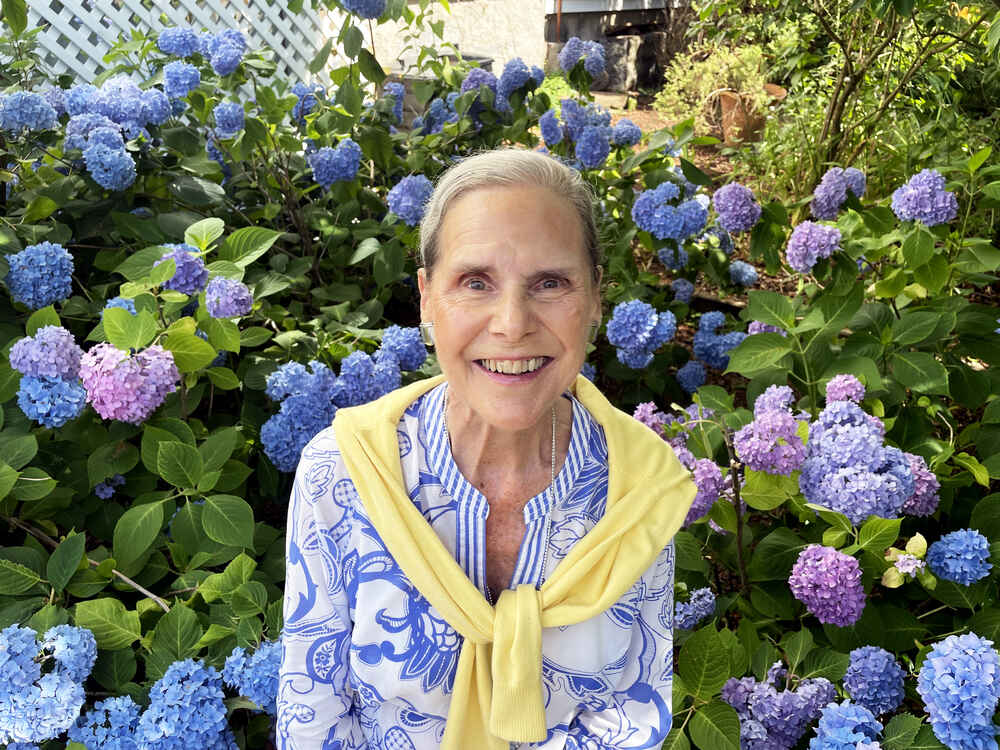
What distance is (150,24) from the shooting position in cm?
375

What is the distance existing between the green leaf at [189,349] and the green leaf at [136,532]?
0.32m

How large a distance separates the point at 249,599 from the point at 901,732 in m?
1.23

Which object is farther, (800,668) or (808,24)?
(808,24)

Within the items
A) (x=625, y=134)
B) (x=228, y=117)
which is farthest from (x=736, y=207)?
(x=228, y=117)

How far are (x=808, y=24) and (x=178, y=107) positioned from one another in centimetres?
414

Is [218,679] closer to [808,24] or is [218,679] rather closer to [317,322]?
[317,322]

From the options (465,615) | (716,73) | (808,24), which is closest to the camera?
(465,615)

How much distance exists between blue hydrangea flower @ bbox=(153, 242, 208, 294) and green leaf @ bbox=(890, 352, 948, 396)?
5.98 ft

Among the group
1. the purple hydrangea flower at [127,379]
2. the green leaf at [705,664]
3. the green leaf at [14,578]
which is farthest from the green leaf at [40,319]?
the green leaf at [705,664]

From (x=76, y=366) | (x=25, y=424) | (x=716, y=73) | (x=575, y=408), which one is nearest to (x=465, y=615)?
(x=575, y=408)

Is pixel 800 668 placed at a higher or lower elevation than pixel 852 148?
lower

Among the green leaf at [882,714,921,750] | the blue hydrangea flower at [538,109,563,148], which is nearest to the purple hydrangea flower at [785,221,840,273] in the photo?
the blue hydrangea flower at [538,109,563,148]

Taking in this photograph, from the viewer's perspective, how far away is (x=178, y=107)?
8.38 feet

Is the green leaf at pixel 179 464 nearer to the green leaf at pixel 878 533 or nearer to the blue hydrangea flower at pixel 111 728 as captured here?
the blue hydrangea flower at pixel 111 728
